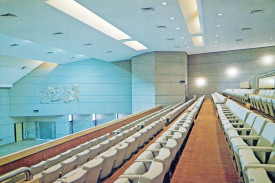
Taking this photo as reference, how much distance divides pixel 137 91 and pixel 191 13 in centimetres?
334

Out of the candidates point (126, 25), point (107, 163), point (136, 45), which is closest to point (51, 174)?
point (107, 163)

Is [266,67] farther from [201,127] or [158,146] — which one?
[158,146]

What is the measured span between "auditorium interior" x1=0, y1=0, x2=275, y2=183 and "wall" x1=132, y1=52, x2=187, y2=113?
31 mm

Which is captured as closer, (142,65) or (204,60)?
(142,65)

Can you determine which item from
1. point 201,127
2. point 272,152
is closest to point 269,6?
point 201,127

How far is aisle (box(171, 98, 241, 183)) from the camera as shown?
0.94m

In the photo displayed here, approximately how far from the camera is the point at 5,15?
9.39 feet

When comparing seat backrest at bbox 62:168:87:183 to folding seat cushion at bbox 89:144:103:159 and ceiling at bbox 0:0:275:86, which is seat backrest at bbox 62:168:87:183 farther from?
ceiling at bbox 0:0:275:86

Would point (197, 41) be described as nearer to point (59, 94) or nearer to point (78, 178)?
point (59, 94)

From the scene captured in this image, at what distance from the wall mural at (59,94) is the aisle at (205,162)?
593cm

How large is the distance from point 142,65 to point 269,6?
153 inches

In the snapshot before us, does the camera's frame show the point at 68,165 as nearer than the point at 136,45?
Yes

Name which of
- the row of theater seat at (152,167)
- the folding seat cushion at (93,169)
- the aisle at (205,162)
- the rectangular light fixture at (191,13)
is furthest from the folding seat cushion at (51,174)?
the rectangular light fixture at (191,13)

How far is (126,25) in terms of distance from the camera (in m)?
3.64
